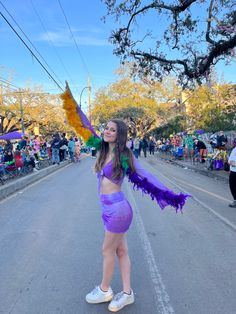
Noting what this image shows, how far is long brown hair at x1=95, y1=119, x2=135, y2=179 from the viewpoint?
11.3ft

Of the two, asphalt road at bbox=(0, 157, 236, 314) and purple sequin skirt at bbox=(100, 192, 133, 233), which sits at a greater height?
purple sequin skirt at bbox=(100, 192, 133, 233)

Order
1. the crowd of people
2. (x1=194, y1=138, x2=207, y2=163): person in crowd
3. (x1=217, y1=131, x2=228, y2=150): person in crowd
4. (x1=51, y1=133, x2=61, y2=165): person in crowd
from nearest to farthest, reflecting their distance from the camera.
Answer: the crowd of people, (x1=217, y1=131, x2=228, y2=150): person in crowd, (x1=194, y1=138, x2=207, y2=163): person in crowd, (x1=51, y1=133, x2=61, y2=165): person in crowd

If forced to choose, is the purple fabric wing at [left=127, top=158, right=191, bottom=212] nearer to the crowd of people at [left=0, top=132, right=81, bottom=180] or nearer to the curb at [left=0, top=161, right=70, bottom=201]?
the curb at [left=0, top=161, right=70, bottom=201]

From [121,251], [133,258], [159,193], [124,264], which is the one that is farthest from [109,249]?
[133,258]

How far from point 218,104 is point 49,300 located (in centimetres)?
2981

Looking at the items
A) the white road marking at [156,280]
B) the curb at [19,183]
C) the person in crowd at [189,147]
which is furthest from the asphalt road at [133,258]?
the person in crowd at [189,147]

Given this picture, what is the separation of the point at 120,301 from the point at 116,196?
1.07 metres

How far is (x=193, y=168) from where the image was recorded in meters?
19.9

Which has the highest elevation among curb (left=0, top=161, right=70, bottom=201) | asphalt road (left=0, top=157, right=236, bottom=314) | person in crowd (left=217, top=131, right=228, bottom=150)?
person in crowd (left=217, top=131, right=228, bottom=150)

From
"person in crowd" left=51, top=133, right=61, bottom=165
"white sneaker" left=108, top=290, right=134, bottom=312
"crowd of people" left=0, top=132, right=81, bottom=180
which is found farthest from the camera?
"person in crowd" left=51, top=133, right=61, bottom=165

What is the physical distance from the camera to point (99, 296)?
3.67 metres

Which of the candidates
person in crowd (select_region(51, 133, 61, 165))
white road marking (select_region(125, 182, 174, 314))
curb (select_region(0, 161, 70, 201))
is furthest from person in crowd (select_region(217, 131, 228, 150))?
white road marking (select_region(125, 182, 174, 314))

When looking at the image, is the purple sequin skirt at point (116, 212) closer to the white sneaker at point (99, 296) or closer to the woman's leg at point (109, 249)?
the woman's leg at point (109, 249)

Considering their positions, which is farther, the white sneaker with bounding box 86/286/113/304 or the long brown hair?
the white sneaker with bounding box 86/286/113/304
